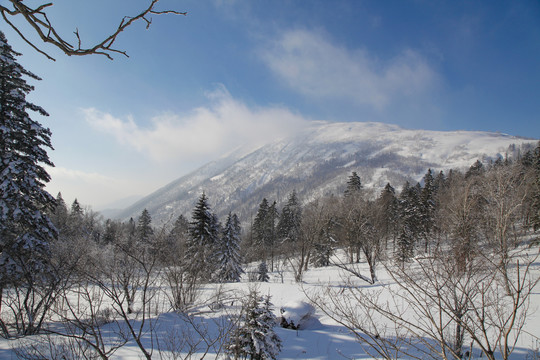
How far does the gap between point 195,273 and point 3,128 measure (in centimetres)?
1056

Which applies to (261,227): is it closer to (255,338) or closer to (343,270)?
(343,270)

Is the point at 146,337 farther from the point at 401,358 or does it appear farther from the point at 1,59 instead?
the point at 1,59

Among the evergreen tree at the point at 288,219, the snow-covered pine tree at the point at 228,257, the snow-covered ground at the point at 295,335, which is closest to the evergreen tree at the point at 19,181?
the snow-covered ground at the point at 295,335

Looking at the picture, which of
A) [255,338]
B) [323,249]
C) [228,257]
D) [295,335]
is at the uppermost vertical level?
[255,338]

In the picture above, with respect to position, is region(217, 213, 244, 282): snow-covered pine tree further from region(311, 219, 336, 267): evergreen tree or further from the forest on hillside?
region(311, 219, 336, 267): evergreen tree

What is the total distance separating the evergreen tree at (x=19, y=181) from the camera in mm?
9256

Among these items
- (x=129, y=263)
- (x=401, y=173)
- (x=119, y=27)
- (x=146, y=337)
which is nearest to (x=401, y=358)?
(x=146, y=337)

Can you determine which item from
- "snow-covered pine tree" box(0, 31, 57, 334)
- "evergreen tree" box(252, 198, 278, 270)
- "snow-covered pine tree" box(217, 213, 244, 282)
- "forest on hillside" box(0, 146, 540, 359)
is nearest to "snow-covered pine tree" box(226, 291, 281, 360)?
"forest on hillside" box(0, 146, 540, 359)

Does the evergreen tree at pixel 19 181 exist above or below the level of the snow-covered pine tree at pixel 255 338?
above

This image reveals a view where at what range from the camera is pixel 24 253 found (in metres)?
9.34

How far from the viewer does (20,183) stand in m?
9.75

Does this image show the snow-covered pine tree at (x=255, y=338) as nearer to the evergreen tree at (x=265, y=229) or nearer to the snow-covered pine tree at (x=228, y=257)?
the snow-covered pine tree at (x=228, y=257)

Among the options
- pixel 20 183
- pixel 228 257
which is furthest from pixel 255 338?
pixel 228 257

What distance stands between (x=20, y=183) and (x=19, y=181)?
0.10 m
